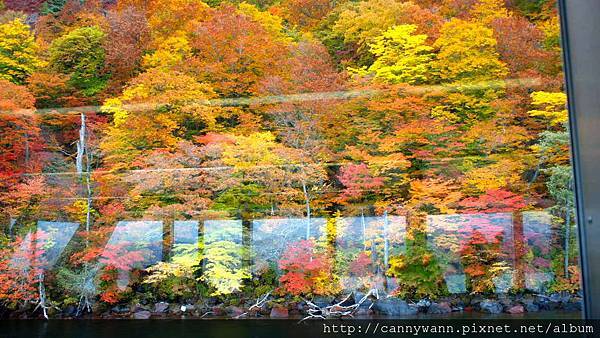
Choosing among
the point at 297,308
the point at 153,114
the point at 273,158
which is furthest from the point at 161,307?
the point at 153,114

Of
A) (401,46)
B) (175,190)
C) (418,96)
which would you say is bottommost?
(175,190)

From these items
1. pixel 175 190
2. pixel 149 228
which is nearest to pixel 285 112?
pixel 175 190

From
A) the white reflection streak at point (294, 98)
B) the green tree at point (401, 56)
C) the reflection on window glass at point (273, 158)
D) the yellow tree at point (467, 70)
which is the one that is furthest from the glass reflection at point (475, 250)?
the green tree at point (401, 56)

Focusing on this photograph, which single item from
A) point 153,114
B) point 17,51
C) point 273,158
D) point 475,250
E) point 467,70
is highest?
point 17,51

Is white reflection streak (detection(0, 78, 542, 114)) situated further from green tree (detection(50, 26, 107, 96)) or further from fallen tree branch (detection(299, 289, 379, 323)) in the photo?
fallen tree branch (detection(299, 289, 379, 323))

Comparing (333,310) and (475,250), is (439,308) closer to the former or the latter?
(475,250)

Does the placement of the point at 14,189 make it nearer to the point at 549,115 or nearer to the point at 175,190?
the point at 175,190

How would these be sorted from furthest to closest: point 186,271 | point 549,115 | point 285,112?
1. point 285,112
2. point 186,271
3. point 549,115
